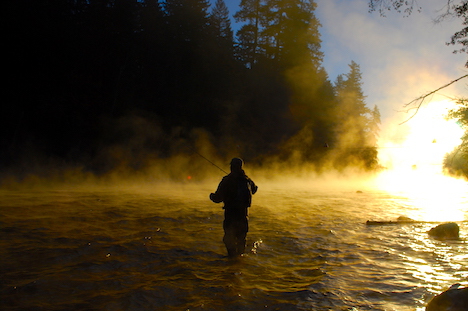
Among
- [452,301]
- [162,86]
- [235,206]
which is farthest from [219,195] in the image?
[162,86]

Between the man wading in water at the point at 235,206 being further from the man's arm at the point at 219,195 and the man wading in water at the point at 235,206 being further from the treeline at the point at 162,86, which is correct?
the treeline at the point at 162,86

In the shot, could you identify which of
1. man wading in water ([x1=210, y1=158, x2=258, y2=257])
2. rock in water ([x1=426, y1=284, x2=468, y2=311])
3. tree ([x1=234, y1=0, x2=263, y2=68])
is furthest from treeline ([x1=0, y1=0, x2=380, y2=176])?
rock in water ([x1=426, y1=284, x2=468, y2=311])

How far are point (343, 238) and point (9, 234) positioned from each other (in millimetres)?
9107

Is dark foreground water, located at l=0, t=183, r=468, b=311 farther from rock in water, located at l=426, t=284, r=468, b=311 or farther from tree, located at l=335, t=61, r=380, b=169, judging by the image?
tree, located at l=335, t=61, r=380, b=169

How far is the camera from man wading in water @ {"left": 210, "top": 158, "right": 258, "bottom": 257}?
21.1 feet

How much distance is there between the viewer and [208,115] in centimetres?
3127

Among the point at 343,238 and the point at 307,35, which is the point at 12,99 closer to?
the point at 343,238

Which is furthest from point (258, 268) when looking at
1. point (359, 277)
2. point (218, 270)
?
point (359, 277)

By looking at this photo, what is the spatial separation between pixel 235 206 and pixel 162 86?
26370mm

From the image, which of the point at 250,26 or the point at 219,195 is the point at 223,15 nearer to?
the point at 250,26

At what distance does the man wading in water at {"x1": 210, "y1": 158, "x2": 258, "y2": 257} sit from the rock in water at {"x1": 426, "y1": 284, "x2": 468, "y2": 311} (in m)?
3.61

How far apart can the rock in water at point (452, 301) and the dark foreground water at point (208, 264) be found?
0.41m

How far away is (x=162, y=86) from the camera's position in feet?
99.7

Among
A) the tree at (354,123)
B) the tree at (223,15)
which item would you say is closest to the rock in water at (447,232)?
the tree at (354,123)
